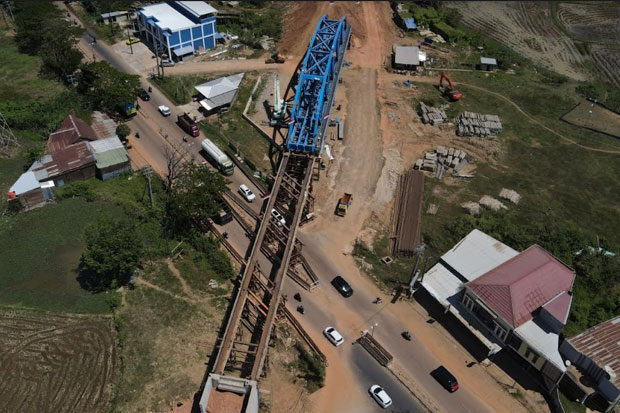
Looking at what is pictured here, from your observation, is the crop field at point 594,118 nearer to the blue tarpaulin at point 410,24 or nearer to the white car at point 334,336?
the blue tarpaulin at point 410,24

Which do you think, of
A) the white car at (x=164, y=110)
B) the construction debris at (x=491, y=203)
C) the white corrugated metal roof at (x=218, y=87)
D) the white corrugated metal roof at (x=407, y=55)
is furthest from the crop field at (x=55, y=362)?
the white corrugated metal roof at (x=407, y=55)

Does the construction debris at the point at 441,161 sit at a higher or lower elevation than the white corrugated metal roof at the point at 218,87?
lower

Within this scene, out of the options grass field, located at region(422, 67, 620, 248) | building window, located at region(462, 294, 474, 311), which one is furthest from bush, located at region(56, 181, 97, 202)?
building window, located at region(462, 294, 474, 311)

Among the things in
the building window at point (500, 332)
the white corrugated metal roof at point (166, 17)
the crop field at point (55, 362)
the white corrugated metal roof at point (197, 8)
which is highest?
the white corrugated metal roof at point (197, 8)

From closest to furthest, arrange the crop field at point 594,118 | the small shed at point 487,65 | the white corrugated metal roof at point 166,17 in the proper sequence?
the crop field at point 594,118 → the white corrugated metal roof at point 166,17 → the small shed at point 487,65

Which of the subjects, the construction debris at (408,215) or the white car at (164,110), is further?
the white car at (164,110)

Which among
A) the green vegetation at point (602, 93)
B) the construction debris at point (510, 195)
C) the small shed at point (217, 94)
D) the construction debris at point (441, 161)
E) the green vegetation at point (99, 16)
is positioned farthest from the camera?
the green vegetation at point (99, 16)

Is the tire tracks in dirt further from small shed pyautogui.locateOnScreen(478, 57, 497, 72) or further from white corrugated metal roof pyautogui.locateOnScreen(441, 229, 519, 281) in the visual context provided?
white corrugated metal roof pyautogui.locateOnScreen(441, 229, 519, 281)
